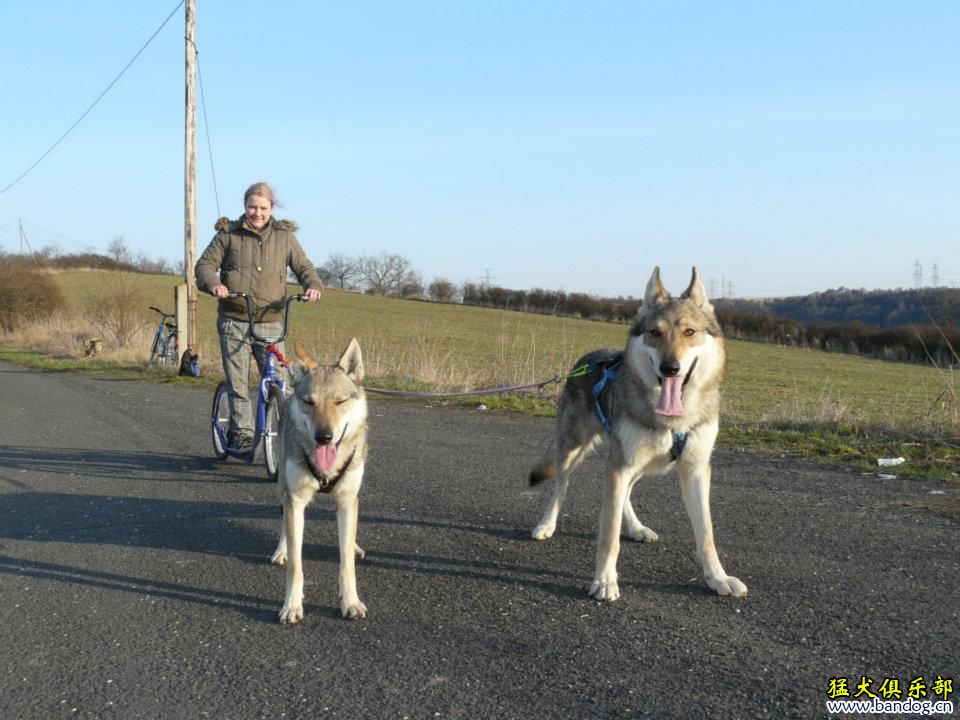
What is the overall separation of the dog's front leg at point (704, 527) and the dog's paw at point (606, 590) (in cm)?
55

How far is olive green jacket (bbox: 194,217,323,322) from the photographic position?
23.1 feet

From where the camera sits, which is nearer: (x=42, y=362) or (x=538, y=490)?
(x=538, y=490)

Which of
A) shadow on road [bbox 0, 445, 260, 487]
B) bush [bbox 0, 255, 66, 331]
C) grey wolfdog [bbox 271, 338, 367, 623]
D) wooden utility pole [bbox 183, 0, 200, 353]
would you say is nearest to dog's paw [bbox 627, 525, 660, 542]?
grey wolfdog [bbox 271, 338, 367, 623]

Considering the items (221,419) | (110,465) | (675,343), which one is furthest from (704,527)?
(110,465)

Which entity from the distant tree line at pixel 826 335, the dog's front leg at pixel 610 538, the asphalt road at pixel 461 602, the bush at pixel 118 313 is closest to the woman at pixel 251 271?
the asphalt road at pixel 461 602

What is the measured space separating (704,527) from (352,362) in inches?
96.2

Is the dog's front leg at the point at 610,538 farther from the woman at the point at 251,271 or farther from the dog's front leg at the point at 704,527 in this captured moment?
the woman at the point at 251,271

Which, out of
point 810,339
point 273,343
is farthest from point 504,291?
point 273,343

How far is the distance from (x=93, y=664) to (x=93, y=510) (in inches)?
118

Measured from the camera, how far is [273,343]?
697cm

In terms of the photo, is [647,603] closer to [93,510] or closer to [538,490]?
[538,490]

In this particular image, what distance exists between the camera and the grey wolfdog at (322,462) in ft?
13.3

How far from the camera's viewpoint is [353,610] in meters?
4.00

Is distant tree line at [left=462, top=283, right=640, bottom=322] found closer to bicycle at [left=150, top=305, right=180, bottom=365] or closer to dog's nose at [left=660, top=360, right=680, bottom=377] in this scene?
bicycle at [left=150, top=305, right=180, bottom=365]
